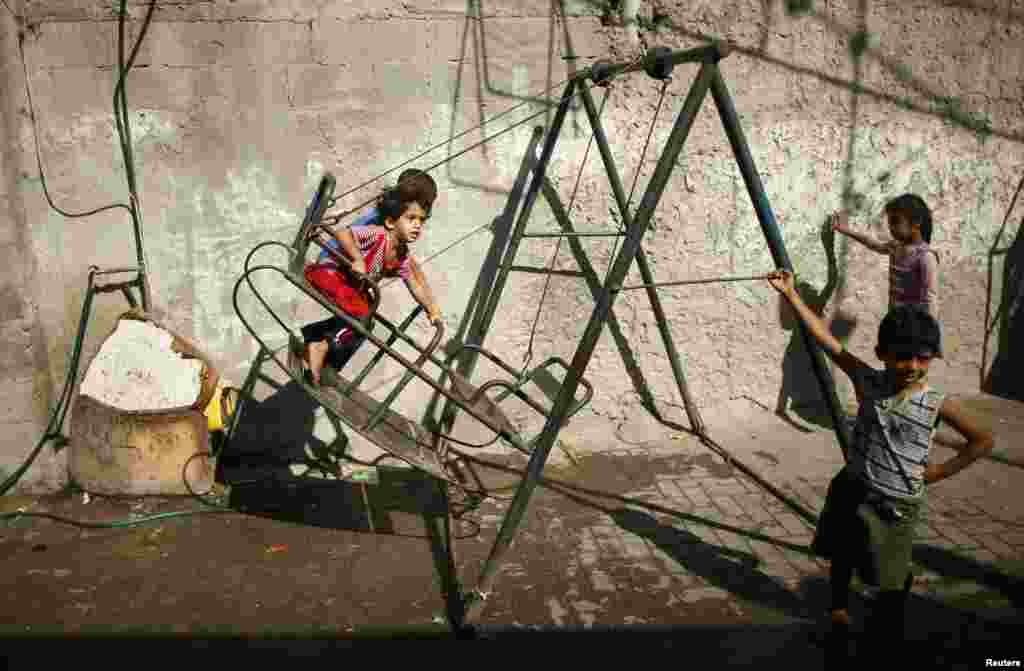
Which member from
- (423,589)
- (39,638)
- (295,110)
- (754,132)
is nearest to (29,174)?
(295,110)

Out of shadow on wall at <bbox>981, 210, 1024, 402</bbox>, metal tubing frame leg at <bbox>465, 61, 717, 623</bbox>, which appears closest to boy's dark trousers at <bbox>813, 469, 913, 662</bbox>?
metal tubing frame leg at <bbox>465, 61, 717, 623</bbox>

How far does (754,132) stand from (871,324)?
159 centimetres

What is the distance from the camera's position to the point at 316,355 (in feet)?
13.1

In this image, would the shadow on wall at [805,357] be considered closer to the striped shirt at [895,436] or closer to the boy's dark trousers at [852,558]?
the boy's dark trousers at [852,558]

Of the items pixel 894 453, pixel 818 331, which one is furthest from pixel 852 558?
pixel 818 331

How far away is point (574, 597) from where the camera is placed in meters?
3.47

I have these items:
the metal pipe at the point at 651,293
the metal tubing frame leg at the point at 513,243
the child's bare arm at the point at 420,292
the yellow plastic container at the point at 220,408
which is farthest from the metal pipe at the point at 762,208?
the yellow plastic container at the point at 220,408

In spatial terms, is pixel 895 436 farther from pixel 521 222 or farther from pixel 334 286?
pixel 334 286

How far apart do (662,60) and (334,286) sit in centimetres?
187

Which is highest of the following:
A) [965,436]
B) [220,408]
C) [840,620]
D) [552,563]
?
[965,436]

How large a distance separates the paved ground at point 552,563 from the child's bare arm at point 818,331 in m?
1.12

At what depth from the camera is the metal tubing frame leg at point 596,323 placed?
2.92 meters

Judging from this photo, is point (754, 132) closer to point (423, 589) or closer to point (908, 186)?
point (908, 186)

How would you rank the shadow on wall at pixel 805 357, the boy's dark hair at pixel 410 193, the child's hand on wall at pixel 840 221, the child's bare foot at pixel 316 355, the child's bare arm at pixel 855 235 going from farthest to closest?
the shadow on wall at pixel 805 357 < the child's hand on wall at pixel 840 221 < the child's bare arm at pixel 855 235 < the child's bare foot at pixel 316 355 < the boy's dark hair at pixel 410 193
